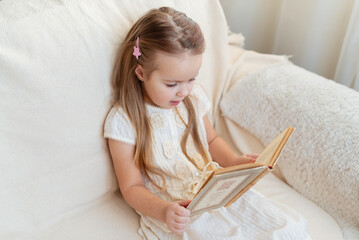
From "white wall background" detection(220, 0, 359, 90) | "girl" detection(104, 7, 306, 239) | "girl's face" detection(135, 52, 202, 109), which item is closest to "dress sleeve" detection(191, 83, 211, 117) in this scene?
"girl" detection(104, 7, 306, 239)

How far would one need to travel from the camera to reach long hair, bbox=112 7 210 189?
2.63ft

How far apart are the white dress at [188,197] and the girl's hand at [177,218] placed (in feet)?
0.20

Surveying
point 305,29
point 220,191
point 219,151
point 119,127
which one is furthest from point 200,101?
point 305,29

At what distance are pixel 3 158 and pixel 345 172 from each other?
2.62 feet

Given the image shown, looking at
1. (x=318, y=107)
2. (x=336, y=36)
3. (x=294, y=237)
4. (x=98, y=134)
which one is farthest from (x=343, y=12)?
(x=98, y=134)

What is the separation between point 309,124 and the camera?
1012mm

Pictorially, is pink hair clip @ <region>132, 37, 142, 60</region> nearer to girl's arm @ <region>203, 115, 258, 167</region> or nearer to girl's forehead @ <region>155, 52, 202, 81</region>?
girl's forehead @ <region>155, 52, 202, 81</region>

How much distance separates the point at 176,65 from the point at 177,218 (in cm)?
33

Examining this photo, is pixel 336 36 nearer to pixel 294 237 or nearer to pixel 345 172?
pixel 345 172

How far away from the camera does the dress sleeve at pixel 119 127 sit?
87cm

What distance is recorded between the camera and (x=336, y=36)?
1.32 metres

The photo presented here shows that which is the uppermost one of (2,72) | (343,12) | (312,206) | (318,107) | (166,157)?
(343,12)

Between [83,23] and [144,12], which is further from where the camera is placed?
[144,12]

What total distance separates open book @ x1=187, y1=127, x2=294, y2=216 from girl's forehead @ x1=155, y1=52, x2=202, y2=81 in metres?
0.25
